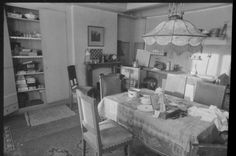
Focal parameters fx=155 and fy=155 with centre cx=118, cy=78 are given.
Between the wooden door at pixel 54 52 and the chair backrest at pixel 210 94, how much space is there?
2856mm

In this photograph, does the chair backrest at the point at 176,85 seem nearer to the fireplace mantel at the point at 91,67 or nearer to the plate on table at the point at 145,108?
the plate on table at the point at 145,108

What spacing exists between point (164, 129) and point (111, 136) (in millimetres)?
572

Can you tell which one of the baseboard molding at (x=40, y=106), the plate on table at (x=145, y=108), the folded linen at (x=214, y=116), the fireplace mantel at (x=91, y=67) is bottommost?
the baseboard molding at (x=40, y=106)

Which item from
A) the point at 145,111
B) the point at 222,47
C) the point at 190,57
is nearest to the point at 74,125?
the point at 145,111

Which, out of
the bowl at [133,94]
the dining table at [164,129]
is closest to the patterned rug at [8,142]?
the dining table at [164,129]

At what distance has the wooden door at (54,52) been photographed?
3266 millimetres

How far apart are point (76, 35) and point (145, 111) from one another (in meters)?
2.79

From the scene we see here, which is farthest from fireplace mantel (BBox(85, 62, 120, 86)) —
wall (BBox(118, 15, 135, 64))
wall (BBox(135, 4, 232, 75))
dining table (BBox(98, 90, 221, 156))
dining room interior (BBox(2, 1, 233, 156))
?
dining table (BBox(98, 90, 221, 156))

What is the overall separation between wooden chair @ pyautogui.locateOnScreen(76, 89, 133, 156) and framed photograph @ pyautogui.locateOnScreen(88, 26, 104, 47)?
260 cm

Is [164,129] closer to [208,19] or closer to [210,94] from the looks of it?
[210,94]

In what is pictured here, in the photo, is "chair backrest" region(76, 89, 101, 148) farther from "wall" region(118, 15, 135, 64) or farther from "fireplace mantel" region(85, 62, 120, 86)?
"wall" region(118, 15, 135, 64)

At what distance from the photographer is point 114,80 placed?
266 centimetres

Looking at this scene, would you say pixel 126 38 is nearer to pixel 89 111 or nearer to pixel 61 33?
pixel 61 33

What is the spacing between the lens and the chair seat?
5.21 ft
